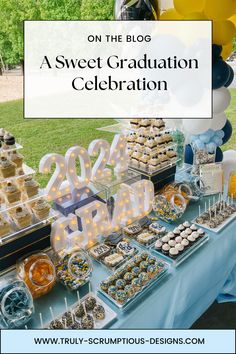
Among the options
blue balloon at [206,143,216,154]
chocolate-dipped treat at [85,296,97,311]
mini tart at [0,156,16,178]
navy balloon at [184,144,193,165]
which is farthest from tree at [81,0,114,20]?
chocolate-dipped treat at [85,296,97,311]

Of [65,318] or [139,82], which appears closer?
[65,318]

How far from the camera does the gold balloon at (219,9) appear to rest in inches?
73.4

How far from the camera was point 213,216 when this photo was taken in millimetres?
2027

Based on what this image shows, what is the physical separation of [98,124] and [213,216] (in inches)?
181

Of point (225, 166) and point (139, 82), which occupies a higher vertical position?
point (139, 82)

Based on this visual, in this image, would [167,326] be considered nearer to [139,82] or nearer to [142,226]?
[142,226]

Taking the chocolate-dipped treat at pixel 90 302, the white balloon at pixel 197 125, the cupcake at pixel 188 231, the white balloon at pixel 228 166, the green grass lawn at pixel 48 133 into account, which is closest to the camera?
the chocolate-dipped treat at pixel 90 302

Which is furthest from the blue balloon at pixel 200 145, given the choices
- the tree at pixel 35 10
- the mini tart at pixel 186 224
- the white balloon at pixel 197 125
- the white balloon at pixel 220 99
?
the tree at pixel 35 10

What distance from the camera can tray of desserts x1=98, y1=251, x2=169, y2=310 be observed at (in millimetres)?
1429

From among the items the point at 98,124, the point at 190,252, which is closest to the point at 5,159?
the point at 190,252

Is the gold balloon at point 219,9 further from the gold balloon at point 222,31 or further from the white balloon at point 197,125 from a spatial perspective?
the white balloon at point 197,125

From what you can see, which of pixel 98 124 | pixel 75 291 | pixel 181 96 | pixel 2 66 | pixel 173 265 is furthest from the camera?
pixel 2 66

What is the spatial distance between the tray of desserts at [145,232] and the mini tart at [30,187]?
55 cm

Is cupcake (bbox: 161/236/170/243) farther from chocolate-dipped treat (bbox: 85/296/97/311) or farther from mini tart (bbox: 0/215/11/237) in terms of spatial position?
mini tart (bbox: 0/215/11/237)
